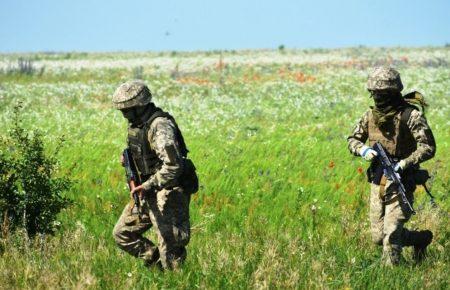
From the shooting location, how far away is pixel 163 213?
6.29 m

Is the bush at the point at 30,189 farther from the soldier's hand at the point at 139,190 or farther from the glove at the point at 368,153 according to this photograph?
the glove at the point at 368,153

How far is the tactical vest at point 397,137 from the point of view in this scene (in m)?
6.79

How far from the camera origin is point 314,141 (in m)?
14.5

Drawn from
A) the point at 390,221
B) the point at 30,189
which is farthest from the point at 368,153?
the point at 30,189

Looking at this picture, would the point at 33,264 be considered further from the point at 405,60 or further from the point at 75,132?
the point at 405,60

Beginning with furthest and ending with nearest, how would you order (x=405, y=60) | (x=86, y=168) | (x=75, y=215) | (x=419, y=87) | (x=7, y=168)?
1. (x=405, y=60)
2. (x=419, y=87)
3. (x=86, y=168)
4. (x=75, y=215)
5. (x=7, y=168)

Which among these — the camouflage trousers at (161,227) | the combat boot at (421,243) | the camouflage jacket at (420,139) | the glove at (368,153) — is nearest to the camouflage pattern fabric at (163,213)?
the camouflage trousers at (161,227)

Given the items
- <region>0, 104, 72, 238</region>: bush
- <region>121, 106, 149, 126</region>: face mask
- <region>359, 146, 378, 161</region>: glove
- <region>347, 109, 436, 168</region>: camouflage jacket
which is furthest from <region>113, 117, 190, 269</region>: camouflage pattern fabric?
<region>347, 109, 436, 168</region>: camouflage jacket

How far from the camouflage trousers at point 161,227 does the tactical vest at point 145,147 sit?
25 cm

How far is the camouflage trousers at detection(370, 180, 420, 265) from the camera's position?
6.79m

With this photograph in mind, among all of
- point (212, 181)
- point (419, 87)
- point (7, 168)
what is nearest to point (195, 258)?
point (7, 168)

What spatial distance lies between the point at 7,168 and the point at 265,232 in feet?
10.7

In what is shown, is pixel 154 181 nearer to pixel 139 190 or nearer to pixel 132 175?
pixel 139 190

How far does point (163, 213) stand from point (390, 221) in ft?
7.67
